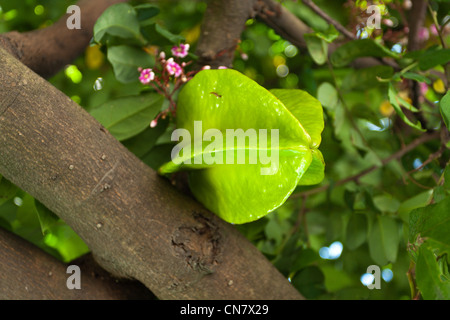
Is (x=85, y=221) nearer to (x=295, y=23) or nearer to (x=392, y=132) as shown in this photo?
(x=295, y=23)

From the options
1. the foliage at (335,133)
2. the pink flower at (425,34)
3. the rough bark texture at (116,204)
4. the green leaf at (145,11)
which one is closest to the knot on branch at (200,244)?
the rough bark texture at (116,204)

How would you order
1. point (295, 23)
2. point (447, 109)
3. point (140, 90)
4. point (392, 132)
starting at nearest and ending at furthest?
point (447, 109)
point (140, 90)
point (295, 23)
point (392, 132)

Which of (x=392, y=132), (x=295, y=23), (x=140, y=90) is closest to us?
(x=140, y=90)

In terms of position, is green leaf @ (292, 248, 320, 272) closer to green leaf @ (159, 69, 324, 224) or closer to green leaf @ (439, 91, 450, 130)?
green leaf @ (159, 69, 324, 224)

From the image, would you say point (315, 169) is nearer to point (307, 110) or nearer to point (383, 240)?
point (307, 110)

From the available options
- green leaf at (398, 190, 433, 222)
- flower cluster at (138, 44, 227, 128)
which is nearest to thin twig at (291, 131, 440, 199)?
green leaf at (398, 190, 433, 222)
